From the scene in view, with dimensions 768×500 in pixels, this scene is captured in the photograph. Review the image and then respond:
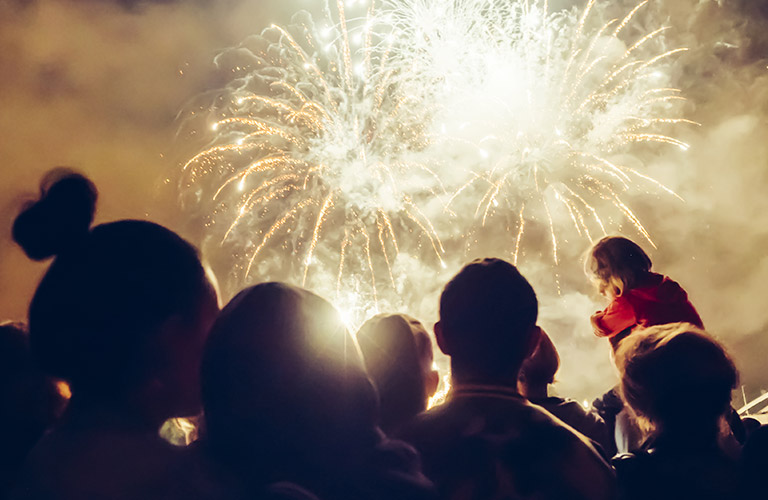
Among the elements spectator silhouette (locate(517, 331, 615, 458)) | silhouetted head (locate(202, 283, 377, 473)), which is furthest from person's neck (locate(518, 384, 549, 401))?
silhouetted head (locate(202, 283, 377, 473))

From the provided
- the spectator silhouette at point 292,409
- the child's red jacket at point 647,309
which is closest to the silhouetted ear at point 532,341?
the spectator silhouette at point 292,409

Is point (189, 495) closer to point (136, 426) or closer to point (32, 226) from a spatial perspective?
point (136, 426)

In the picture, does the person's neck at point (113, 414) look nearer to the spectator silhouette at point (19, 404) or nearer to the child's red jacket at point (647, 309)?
the spectator silhouette at point (19, 404)

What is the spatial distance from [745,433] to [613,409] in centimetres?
96

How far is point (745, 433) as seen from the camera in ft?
11.6

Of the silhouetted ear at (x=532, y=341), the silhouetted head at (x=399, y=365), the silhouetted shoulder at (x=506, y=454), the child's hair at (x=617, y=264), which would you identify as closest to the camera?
the silhouetted shoulder at (x=506, y=454)

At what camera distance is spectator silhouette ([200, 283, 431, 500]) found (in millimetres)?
1354

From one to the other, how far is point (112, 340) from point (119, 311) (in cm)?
9

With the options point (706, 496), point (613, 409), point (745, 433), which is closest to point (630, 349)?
point (706, 496)

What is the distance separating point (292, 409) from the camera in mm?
1374

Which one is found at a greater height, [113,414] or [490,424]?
[490,424]

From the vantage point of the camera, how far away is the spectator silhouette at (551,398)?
10.4 feet

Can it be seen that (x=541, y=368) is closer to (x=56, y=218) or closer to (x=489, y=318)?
(x=489, y=318)

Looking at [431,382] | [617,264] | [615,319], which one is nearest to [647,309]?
[615,319]
